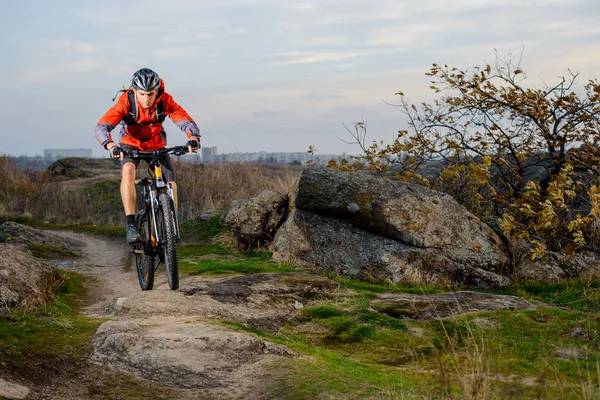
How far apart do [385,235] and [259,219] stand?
7.97 ft

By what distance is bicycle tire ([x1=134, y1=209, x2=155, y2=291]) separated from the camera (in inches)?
347

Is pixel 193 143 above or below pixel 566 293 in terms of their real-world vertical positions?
above

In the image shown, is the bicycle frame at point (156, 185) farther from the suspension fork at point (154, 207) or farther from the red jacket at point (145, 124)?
the red jacket at point (145, 124)

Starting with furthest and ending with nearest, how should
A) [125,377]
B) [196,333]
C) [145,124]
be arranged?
1. [145,124]
2. [196,333]
3. [125,377]

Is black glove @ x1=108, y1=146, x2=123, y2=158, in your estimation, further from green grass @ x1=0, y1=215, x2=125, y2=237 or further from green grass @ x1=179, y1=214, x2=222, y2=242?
green grass @ x1=0, y1=215, x2=125, y2=237

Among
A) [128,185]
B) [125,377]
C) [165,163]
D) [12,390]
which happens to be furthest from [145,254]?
[12,390]

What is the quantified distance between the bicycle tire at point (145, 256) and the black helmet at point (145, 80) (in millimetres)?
1596

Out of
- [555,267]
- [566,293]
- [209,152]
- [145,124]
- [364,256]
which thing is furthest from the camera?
[209,152]

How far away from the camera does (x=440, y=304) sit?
29.6ft

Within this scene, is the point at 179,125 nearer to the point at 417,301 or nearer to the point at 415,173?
the point at 417,301

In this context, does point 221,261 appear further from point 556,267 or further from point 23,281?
point 556,267

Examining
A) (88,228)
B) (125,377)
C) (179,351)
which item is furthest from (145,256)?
(88,228)

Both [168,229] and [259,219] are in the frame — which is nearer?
[168,229]

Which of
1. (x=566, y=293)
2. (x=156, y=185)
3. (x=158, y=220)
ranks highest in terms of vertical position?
(x=156, y=185)
